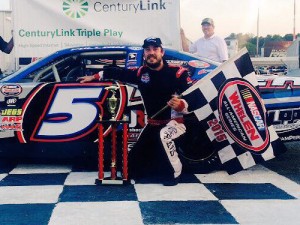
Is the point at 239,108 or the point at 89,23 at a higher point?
the point at 89,23

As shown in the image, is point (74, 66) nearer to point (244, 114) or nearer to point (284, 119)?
point (244, 114)

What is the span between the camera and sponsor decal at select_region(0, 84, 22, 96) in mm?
4371

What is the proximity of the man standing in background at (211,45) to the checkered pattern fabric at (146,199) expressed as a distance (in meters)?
2.11

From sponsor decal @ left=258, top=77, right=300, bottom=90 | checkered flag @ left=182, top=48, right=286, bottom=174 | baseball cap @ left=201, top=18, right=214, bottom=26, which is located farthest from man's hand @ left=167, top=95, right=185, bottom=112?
baseball cap @ left=201, top=18, right=214, bottom=26

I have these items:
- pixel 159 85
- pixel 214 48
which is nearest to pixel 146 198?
pixel 159 85

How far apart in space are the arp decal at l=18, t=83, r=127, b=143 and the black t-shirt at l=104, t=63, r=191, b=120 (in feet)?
0.87

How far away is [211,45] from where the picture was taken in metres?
6.23

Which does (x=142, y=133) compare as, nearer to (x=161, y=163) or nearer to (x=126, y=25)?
(x=161, y=163)

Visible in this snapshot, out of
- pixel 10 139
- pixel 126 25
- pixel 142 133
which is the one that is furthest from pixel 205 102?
pixel 126 25

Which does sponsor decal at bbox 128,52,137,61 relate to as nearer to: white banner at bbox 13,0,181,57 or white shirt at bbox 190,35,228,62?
white shirt at bbox 190,35,228,62

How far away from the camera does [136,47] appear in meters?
4.64

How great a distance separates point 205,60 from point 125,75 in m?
0.90

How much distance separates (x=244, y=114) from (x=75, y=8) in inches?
134

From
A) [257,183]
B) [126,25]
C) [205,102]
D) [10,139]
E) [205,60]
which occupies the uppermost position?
[126,25]
